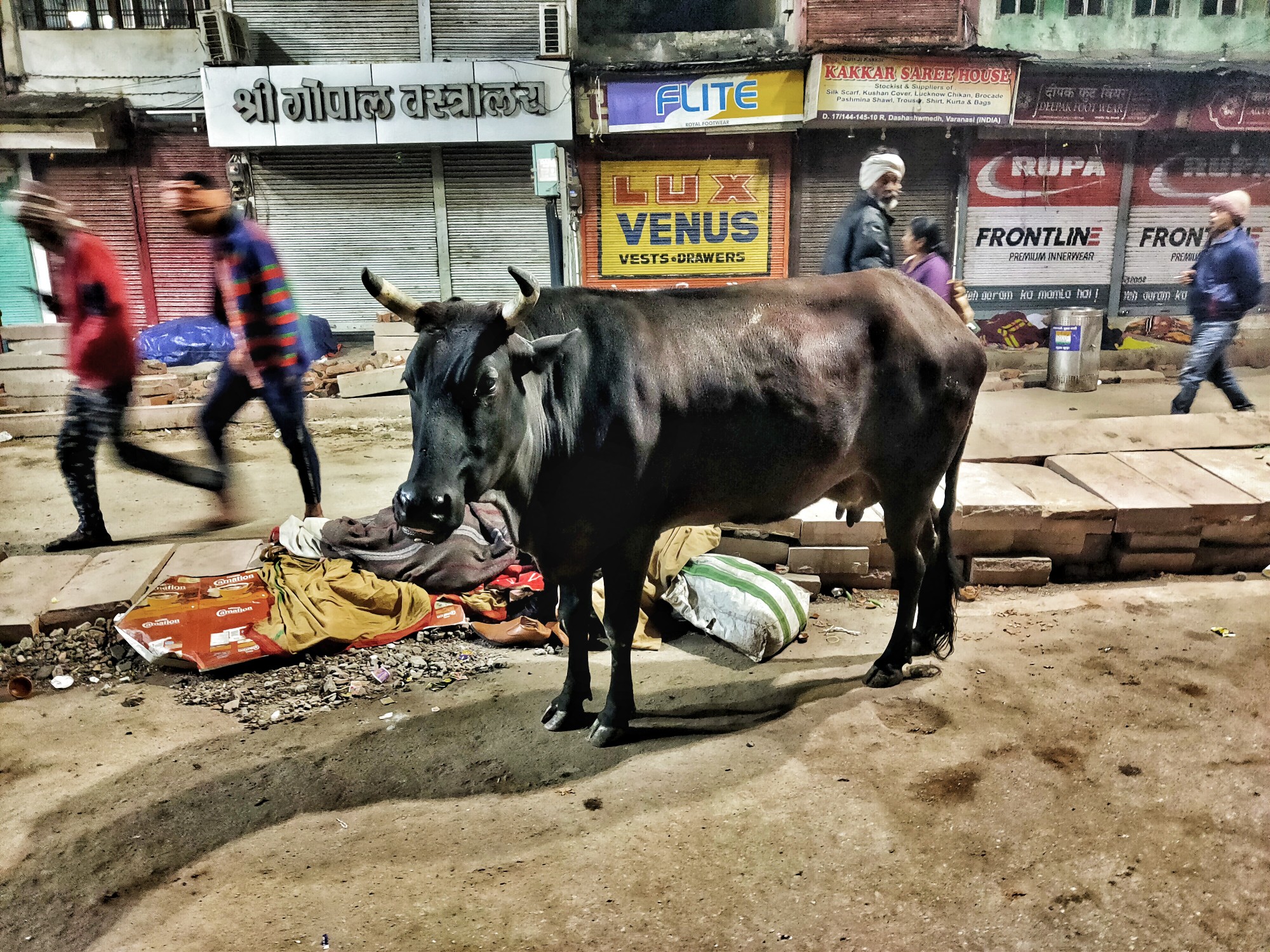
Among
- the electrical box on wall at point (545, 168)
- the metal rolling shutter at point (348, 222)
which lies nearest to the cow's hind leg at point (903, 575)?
the electrical box on wall at point (545, 168)

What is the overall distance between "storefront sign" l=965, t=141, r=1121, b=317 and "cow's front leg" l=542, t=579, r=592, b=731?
13.0 metres

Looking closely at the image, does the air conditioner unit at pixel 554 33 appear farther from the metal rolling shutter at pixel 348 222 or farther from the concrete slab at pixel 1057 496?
the concrete slab at pixel 1057 496

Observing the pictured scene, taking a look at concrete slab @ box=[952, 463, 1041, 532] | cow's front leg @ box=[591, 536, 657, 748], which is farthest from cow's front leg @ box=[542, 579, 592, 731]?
concrete slab @ box=[952, 463, 1041, 532]

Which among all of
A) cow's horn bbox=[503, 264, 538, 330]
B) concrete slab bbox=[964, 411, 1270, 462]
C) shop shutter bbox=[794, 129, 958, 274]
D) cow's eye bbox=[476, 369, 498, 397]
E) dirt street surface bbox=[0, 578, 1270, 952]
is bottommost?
dirt street surface bbox=[0, 578, 1270, 952]

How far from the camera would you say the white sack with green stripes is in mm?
4227

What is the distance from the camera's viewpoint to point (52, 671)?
13.7 feet

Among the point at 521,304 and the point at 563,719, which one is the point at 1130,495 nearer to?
the point at 563,719

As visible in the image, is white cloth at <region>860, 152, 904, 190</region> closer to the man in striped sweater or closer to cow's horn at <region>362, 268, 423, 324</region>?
cow's horn at <region>362, 268, 423, 324</region>

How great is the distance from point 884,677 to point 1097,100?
43.8ft

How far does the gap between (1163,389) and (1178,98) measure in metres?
6.01

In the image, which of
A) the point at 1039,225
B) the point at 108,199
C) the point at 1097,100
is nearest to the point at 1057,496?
the point at 1039,225

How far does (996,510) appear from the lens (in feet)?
16.1

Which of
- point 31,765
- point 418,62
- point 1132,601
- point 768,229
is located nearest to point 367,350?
point 418,62

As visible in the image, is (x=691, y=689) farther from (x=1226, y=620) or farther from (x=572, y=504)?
(x=1226, y=620)
